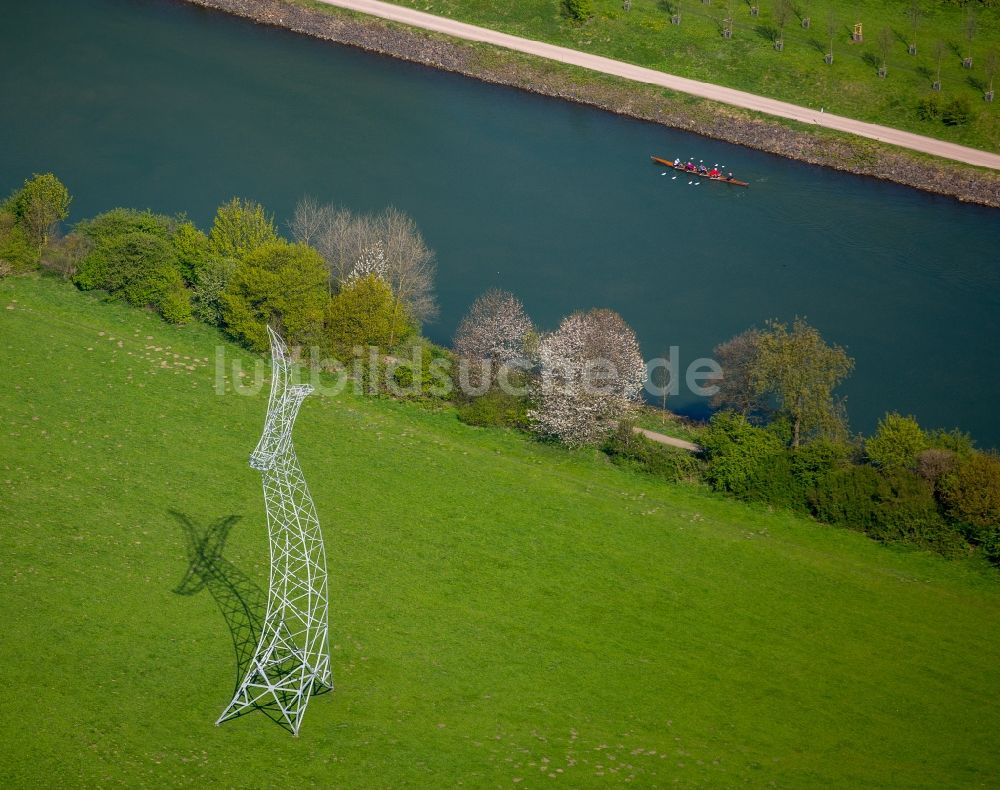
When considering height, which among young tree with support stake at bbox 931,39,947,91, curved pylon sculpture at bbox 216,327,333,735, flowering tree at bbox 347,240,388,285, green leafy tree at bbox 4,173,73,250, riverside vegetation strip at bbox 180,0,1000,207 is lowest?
curved pylon sculpture at bbox 216,327,333,735

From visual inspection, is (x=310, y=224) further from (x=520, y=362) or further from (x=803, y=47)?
(x=803, y=47)

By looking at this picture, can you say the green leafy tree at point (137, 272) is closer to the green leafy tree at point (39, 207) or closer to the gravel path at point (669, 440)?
the green leafy tree at point (39, 207)

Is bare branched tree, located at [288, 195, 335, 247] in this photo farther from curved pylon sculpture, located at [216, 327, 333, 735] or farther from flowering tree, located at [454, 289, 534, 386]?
curved pylon sculpture, located at [216, 327, 333, 735]

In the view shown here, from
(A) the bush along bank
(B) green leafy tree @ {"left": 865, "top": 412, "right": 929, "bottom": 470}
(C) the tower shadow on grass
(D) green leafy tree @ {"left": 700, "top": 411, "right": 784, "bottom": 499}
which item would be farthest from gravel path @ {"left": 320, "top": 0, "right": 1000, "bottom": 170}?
(C) the tower shadow on grass

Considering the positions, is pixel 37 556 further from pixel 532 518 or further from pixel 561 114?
pixel 561 114

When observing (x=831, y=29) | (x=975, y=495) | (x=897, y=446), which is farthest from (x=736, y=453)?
(x=831, y=29)

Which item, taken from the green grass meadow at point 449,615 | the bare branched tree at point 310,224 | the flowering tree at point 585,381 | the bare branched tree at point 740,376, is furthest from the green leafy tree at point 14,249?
the bare branched tree at point 740,376
